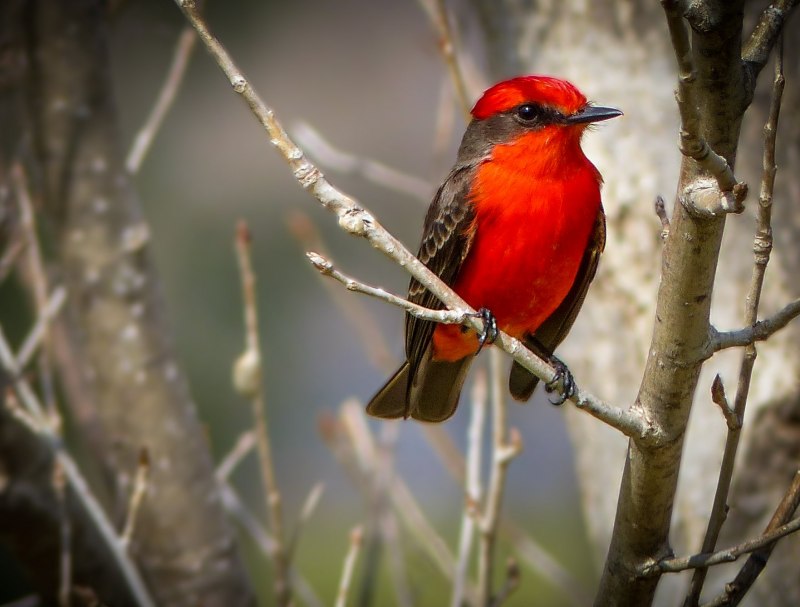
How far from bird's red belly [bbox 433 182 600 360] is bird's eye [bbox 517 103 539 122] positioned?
0.30 m

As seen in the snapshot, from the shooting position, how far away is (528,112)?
11.5ft

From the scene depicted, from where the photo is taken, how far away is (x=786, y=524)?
7.30 ft

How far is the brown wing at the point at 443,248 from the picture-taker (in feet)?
11.1

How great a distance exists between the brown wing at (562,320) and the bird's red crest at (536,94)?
39 centimetres

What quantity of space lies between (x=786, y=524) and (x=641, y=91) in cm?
209

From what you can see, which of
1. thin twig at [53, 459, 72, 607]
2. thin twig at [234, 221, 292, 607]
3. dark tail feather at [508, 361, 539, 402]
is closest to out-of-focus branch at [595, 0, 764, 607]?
thin twig at [234, 221, 292, 607]

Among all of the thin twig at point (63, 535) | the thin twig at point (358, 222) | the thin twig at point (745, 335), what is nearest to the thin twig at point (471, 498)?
the thin twig at point (358, 222)

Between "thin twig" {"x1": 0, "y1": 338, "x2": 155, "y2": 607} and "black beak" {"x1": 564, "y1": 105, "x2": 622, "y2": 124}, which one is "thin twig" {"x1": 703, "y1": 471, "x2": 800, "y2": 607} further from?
"thin twig" {"x1": 0, "y1": 338, "x2": 155, "y2": 607}

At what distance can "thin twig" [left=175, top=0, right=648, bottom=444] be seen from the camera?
6.59 feet

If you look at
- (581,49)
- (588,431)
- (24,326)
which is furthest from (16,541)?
(24,326)

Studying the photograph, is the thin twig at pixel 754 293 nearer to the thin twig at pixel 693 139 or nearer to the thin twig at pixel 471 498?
the thin twig at pixel 693 139

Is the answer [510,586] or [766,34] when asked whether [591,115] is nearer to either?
[766,34]

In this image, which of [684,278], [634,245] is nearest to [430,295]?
[634,245]

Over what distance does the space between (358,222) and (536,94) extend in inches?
60.1
